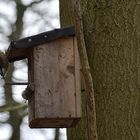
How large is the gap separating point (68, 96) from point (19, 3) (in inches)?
204

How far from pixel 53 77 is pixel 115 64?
0.26 m

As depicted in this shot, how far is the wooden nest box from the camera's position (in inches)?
74.3

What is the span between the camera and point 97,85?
1854 mm

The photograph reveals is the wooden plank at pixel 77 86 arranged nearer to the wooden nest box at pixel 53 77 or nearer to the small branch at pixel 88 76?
the wooden nest box at pixel 53 77

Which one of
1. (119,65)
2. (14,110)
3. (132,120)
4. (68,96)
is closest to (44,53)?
(68,96)

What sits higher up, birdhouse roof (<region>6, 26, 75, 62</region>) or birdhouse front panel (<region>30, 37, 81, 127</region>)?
birdhouse roof (<region>6, 26, 75, 62</region>)

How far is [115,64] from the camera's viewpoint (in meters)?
1.84

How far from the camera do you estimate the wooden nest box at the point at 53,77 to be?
189cm

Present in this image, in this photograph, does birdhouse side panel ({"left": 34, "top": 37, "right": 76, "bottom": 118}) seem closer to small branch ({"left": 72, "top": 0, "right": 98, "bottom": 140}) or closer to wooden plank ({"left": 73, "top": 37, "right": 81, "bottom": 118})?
wooden plank ({"left": 73, "top": 37, "right": 81, "bottom": 118})

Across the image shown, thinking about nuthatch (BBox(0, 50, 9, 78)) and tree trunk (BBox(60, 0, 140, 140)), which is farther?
nuthatch (BBox(0, 50, 9, 78))

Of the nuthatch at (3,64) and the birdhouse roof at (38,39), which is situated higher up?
the birdhouse roof at (38,39)

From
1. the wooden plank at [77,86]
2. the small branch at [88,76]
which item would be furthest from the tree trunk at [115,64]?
the small branch at [88,76]

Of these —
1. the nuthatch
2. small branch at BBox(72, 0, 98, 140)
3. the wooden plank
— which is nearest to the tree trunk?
the wooden plank

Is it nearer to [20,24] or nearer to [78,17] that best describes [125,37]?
[78,17]
